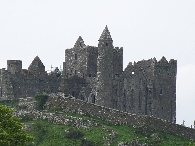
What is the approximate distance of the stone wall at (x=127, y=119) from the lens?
324 feet

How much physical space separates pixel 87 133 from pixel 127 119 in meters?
7.17

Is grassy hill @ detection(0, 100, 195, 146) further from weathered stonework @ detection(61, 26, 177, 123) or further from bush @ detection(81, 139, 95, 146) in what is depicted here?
weathered stonework @ detection(61, 26, 177, 123)

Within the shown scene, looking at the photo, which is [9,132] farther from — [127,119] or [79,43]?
[79,43]

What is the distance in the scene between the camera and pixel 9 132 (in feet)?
232

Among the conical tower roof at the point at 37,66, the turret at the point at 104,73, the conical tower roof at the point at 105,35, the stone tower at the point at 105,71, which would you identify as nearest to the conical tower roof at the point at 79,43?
the conical tower roof at the point at 37,66

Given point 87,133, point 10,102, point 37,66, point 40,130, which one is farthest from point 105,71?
point 40,130

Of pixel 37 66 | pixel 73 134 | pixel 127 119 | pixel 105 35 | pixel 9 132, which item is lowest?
pixel 9 132

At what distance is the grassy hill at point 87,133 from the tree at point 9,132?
19402 millimetres

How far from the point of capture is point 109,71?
111312 millimetres

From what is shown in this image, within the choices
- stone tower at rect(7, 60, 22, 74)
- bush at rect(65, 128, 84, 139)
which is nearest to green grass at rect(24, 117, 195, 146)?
bush at rect(65, 128, 84, 139)

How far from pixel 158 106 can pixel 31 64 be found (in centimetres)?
1992

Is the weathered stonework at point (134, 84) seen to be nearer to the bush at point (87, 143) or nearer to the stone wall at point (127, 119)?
the stone wall at point (127, 119)

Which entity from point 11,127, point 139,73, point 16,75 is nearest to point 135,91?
point 139,73

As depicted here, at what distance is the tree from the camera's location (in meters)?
69.0
